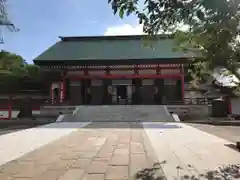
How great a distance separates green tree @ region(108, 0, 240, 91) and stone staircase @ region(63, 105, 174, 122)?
1078 centimetres

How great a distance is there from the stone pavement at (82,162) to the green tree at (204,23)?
96.3 inches

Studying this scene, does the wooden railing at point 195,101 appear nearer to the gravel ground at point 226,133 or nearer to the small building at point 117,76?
the small building at point 117,76

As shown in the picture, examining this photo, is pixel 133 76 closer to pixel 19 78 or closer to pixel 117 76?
pixel 117 76

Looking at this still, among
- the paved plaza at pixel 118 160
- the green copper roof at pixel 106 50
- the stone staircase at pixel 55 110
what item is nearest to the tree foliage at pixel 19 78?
the green copper roof at pixel 106 50

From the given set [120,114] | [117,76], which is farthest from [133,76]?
[120,114]

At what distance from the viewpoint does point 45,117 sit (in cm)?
1931

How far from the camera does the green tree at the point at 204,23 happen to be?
3.57 m

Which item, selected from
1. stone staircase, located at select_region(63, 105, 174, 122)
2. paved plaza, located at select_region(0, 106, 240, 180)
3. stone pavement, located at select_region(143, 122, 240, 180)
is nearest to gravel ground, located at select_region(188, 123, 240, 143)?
stone pavement, located at select_region(143, 122, 240, 180)

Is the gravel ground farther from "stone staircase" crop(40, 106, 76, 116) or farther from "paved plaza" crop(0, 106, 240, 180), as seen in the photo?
"stone staircase" crop(40, 106, 76, 116)

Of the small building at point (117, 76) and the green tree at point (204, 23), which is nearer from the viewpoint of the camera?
the green tree at point (204, 23)

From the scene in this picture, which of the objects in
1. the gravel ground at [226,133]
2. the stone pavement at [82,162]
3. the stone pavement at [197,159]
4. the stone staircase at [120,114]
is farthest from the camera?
the stone staircase at [120,114]

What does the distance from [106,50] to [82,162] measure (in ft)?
70.0

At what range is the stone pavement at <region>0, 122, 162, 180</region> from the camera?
4.46 m

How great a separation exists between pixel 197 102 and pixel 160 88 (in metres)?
3.83
